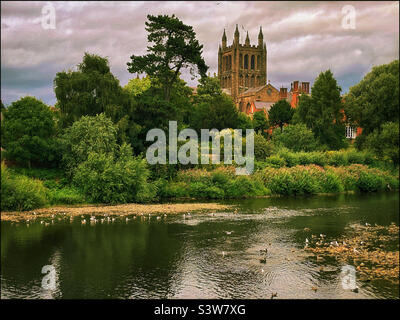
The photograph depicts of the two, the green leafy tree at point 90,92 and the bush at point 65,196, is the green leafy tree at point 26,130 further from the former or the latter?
the bush at point 65,196

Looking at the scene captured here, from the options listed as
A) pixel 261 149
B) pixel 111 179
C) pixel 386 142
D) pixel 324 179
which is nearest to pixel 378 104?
pixel 386 142

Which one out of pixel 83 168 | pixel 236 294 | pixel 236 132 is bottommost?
pixel 236 294

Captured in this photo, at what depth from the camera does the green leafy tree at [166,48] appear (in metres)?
46.4


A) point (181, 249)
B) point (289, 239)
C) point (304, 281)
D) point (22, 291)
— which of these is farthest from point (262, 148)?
point (22, 291)

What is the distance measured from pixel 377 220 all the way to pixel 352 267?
11.9 metres

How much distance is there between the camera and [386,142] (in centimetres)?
5372

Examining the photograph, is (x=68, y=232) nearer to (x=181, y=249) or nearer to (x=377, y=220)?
(x=181, y=249)

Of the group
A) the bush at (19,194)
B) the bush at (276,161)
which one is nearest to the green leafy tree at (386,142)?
the bush at (276,161)

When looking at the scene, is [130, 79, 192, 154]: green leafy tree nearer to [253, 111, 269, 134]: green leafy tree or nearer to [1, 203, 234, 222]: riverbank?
[1, 203, 234, 222]: riverbank

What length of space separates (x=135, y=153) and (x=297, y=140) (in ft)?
77.5

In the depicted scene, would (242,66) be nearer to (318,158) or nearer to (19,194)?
(318,158)

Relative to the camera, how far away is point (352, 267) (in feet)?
57.1

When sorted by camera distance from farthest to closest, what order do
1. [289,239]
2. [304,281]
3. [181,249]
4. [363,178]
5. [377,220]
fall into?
[363,178] < [377,220] < [289,239] < [181,249] < [304,281]

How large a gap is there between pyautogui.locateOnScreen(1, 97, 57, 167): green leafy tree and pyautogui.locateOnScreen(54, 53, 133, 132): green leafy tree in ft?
8.16
